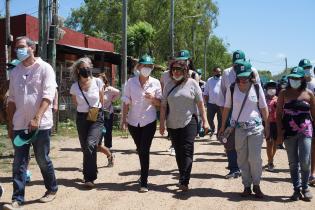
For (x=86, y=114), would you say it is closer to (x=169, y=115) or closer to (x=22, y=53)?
(x=169, y=115)

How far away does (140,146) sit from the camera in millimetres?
6695

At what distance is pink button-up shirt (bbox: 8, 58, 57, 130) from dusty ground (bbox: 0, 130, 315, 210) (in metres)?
1.08

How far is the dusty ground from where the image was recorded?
5992mm

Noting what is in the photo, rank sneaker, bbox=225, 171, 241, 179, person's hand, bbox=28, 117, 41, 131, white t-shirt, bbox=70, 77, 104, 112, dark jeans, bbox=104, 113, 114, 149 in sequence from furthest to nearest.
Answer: dark jeans, bbox=104, 113, 114, 149, sneaker, bbox=225, 171, 241, 179, white t-shirt, bbox=70, 77, 104, 112, person's hand, bbox=28, 117, 41, 131

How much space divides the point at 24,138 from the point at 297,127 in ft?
11.4

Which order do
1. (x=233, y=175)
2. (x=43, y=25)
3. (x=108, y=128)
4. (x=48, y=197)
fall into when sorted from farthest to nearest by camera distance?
(x=43, y=25)
(x=108, y=128)
(x=233, y=175)
(x=48, y=197)

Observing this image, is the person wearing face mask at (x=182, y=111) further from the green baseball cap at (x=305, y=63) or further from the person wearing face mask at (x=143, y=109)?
the green baseball cap at (x=305, y=63)

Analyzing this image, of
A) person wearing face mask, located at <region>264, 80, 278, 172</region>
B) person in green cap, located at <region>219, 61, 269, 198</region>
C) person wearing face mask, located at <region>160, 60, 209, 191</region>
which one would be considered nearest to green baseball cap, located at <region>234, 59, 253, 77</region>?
person in green cap, located at <region>219, 61, 269, 198</region>

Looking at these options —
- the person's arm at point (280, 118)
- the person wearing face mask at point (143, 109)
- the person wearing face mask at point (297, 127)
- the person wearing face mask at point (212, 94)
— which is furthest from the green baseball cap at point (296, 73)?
the person wearing face mask at point (212, 94)

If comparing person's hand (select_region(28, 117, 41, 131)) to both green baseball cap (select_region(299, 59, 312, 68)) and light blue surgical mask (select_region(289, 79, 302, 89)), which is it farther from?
green baseball cap (select_region(299, 59, 312, 68))

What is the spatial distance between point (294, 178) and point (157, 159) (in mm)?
3821

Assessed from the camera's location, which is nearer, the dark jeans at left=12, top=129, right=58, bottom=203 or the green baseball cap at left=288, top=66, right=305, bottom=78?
the dark jeans at left=12, top=129, right=58, bottom=203

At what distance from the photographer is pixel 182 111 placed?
6.53 metres

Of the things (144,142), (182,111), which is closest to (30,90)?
(144,142)
